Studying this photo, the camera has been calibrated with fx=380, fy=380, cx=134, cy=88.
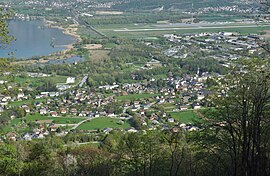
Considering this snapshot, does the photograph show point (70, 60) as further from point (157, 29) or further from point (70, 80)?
point (157, 29)

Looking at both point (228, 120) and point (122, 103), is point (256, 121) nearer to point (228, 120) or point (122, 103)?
point (228, 120)

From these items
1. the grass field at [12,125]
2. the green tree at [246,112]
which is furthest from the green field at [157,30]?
the green tree at [246,112]

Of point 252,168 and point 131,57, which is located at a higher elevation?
point 252,168

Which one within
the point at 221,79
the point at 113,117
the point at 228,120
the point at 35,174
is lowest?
the point at 113,117

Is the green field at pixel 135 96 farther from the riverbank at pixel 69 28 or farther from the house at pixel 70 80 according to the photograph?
the riverbank at pixel 69 28

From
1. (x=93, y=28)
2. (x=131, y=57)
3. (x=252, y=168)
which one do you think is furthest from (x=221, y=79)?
(x=93, y=28)

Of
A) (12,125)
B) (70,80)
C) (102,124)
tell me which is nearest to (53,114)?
(12,125)
